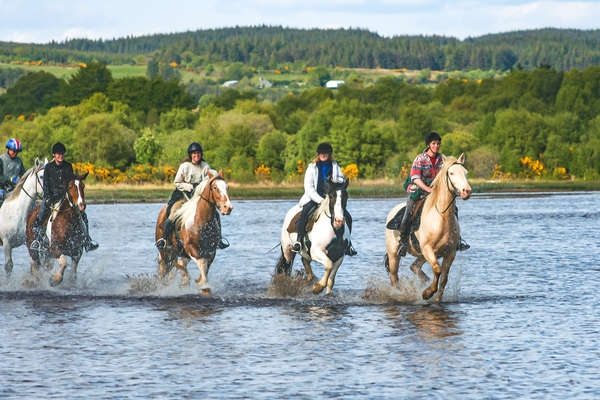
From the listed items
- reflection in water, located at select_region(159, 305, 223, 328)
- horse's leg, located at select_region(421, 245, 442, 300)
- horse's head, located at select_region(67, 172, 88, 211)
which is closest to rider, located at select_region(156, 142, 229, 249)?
horse's head, located at select_region(67, 172, 88, 211)

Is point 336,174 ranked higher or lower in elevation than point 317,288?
higher

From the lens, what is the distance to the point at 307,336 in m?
13.0

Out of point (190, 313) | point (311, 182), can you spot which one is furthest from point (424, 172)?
point (190, 313)

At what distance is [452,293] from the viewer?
17203 millimetres

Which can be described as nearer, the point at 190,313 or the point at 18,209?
the point at 190,313

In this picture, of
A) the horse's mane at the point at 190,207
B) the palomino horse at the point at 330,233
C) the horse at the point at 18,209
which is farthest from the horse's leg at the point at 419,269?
the horse at the point at 18,209

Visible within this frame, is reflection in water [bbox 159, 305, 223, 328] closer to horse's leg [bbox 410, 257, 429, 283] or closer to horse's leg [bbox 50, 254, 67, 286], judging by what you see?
horse's leg [bbox 50, 254, 67, 286]

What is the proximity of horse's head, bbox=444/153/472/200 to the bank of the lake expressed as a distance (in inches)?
1888

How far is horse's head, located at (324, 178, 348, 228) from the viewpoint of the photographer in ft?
50.5

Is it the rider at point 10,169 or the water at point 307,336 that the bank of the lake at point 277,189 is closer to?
the water at point 307,336

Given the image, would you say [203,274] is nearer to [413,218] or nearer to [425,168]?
[413,218]

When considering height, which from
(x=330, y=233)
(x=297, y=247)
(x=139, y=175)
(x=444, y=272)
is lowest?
(x=139, y=175)

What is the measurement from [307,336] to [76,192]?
6095 millimetres

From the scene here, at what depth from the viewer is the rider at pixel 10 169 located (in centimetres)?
1881
